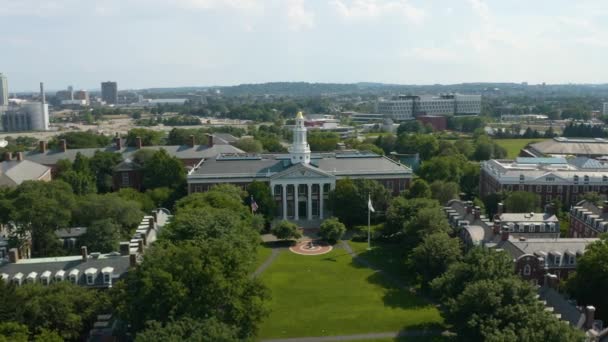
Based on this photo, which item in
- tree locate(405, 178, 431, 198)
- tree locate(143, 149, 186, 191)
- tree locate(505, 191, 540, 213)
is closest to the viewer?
tree locate(505, 191, 540, 213)

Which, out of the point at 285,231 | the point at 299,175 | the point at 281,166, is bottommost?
the point at 285,231

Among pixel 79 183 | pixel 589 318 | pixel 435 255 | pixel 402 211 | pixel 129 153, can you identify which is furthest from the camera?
pixel 129 153

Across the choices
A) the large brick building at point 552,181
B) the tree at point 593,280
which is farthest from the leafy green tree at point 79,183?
the tree at point 593,280

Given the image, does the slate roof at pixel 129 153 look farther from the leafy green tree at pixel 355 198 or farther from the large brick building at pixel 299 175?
the leafy green tree at pixel 355 198

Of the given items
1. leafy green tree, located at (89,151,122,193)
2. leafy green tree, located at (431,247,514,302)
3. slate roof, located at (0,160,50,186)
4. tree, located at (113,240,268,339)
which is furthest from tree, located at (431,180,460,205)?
slate roof, located at (0,160,50,186)

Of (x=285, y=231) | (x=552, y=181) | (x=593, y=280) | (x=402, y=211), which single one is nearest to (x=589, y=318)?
(x=593, y=280)

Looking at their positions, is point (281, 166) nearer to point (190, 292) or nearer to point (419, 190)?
point (419, 190)

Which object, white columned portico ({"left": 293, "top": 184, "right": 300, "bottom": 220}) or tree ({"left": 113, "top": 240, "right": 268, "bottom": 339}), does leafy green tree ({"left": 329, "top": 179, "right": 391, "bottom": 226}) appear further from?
tree ({"left": 113, "top": 240, "right": 268, "bottom": 339})

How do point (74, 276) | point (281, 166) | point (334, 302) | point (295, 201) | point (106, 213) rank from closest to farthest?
point (74, 276)
point (334, 302)
point (106, 213)
point (295, 201)
point (281, 166)
